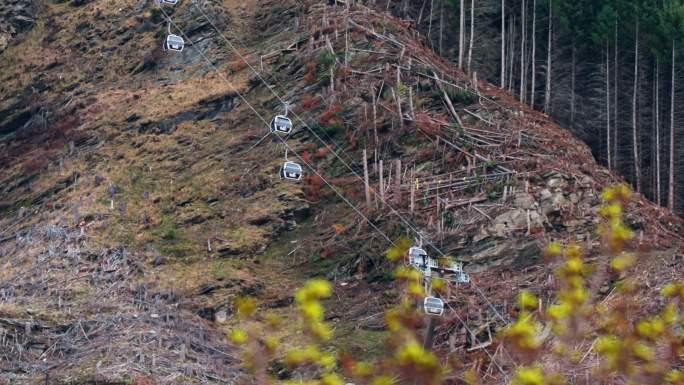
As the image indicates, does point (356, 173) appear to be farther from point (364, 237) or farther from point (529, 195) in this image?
point (529, 195)

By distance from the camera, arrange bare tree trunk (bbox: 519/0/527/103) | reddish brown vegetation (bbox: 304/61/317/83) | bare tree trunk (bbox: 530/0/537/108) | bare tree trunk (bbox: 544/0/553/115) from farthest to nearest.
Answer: bare tree trunk (bbox: 530/0/537/108)
bare tree trunk (bbox: 519/0/527/103)
bare tree trunk (bbox: 544/0/553/115)
reddish brown vegetation (bbox: 304/61/317/83)

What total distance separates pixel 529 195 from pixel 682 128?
890 cm

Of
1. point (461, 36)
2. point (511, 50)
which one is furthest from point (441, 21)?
point (511, 50)

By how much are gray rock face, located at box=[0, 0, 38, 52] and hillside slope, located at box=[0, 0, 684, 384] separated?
3.72 meters

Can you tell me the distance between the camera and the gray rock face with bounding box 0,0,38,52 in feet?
162

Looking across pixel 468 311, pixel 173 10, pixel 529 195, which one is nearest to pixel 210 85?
pixel 173 10

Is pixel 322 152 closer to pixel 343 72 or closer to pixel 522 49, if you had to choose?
pixel 343 72

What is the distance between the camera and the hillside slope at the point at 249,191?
29.0m

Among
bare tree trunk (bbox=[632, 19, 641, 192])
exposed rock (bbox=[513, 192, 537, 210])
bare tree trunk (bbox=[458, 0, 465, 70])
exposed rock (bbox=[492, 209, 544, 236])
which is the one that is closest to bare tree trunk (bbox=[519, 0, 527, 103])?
bare tree trunk (bbox=[458, 0, 465, 70])

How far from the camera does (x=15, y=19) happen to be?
49.8 meters

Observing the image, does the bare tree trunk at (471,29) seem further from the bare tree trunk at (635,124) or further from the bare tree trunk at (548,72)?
the bare tree trunk at (635,124)

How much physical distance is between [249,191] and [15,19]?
18438mm

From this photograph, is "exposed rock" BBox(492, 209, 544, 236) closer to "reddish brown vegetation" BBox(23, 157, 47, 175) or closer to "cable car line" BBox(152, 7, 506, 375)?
"cable car line" BBox(152, 7, 506, 375)

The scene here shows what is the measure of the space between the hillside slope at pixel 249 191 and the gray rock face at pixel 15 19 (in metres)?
3.72
